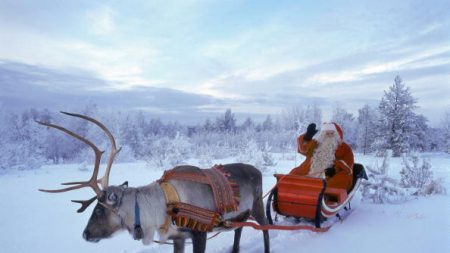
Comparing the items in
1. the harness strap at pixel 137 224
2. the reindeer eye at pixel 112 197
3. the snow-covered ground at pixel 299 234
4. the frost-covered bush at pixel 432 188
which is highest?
the reindeer eye at pixel 112 197

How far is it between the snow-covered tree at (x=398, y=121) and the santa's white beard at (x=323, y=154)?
27917mm

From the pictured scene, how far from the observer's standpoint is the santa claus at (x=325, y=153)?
738 centimetres

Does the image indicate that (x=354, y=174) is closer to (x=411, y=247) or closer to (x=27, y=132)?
(x=411, y=247)

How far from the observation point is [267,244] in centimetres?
508

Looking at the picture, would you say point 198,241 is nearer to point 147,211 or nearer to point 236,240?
point 147,211

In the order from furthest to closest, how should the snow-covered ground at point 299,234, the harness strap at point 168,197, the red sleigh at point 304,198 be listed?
the red sleigh at point 304,198
the snow-covered ground at point 299,234
the harness strap at point 168,197

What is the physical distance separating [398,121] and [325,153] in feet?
96.7

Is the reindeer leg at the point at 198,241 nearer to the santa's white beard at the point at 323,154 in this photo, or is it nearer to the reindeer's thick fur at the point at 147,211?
the reindeer's thick fur at the point at 147,211

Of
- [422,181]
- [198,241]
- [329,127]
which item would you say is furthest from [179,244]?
[422,181]

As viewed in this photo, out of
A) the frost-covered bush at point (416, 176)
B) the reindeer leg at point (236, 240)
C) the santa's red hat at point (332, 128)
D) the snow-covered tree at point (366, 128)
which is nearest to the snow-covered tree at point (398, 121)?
the snow-covered tree at point (366, 128)

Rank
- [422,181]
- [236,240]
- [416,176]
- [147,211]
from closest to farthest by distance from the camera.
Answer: [147,211], [236,240], [422,181], [416,176]

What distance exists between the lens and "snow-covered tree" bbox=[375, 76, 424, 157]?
108ft

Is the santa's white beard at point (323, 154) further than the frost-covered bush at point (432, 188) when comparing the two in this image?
No

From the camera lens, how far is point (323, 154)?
7.54m
